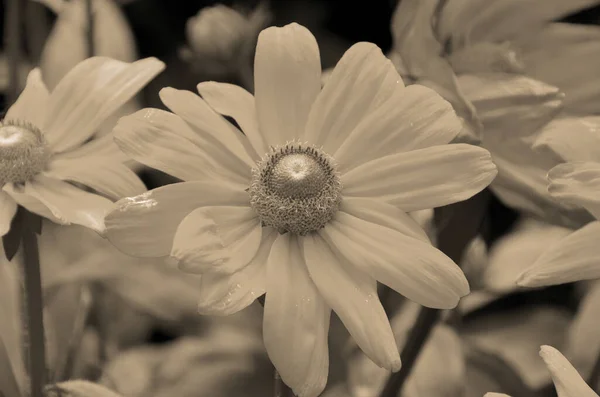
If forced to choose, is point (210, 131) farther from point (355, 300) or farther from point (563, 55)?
point (563, 55)

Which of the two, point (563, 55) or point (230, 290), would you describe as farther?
point (563, 55)

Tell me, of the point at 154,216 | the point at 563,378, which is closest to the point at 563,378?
the point at 563,378

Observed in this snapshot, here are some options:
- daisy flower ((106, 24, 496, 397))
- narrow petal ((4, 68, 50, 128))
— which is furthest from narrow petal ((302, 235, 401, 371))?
narrow petal ((4, 68, 50, 128))

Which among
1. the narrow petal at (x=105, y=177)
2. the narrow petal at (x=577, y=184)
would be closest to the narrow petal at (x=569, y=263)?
the narrow petal at (x=577, y=184)

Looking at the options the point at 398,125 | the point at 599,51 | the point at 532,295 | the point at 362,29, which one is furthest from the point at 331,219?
the point at 362,29

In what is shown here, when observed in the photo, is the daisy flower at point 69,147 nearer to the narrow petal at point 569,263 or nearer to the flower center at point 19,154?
the flower center at point 19,154

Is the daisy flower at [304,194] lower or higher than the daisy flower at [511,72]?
higher
